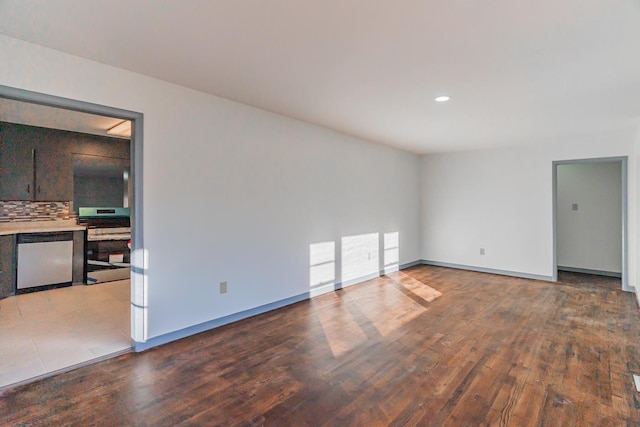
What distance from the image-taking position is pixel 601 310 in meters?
4.05

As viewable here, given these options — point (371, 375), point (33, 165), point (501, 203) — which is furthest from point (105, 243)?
point (501, 203)

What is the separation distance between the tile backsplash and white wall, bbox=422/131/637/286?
6.76 metres

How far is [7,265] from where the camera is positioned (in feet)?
14.4

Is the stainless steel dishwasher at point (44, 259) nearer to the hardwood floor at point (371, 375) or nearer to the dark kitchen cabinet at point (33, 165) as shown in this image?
the dark kitchen cabinet at point (33, 165)

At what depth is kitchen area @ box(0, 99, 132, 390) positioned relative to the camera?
346cm

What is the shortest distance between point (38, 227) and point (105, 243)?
88cm

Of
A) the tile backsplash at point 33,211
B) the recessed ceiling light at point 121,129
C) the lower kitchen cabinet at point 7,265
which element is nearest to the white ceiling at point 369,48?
the recessed ceiling light at point 121,129

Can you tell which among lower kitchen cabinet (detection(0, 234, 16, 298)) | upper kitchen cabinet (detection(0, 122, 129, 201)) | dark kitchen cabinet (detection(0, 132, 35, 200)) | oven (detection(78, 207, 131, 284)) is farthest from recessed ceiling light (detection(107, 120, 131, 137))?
lower kitchen cabinet (detection(0, 234, 16, 298))

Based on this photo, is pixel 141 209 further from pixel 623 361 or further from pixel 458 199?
pixel 458 199

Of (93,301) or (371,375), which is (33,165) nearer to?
(93,301)

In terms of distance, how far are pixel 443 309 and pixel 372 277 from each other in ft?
Result: 5.73

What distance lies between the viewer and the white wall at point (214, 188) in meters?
2.69

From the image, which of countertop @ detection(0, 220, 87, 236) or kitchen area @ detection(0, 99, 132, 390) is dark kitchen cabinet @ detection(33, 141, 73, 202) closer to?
kitchen area @ detection(0, 99, 132, 390)

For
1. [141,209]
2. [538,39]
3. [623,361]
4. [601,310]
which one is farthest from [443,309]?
[141,209]
